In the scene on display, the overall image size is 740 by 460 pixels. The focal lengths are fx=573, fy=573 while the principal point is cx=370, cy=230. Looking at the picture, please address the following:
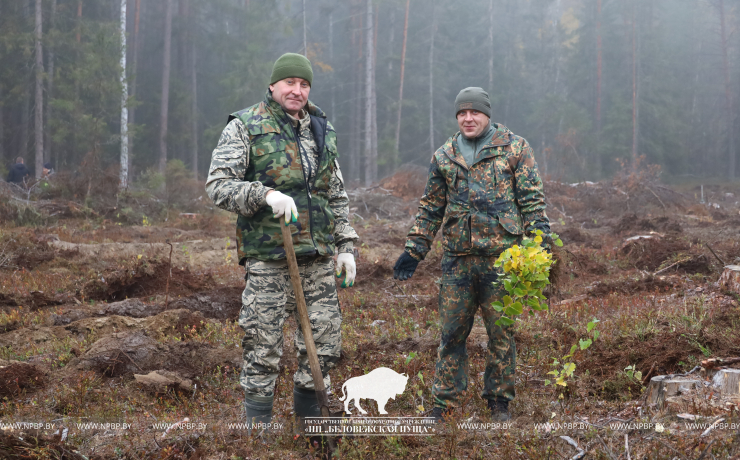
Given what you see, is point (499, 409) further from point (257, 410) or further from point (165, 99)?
point (165, 99)

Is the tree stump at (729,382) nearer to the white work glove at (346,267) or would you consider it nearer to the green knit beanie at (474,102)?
the green knit beanie at (474,102)

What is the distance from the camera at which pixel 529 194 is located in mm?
4164

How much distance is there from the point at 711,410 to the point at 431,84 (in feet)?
118

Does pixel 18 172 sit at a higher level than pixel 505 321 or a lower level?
higher

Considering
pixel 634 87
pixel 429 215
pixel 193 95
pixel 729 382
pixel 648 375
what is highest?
pixel 634 87

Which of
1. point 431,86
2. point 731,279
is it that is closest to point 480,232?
point 731,279

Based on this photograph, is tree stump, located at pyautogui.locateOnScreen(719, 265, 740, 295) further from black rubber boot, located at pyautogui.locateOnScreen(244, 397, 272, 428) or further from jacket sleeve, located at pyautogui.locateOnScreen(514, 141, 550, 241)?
black rubber boot, located at pyautogui.locateOnScreen(244, 397, 272, 428)

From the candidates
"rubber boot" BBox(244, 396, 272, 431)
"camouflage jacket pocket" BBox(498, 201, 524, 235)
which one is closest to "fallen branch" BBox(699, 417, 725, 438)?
"camouflage jacket pocket" BBox(498, 201, 524, 235)

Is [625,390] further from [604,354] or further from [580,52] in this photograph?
[580,52]

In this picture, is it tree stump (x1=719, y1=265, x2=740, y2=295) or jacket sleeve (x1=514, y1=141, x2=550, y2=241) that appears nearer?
jacket sleeve (x1=514, y1=141, x2=550, y2=241)

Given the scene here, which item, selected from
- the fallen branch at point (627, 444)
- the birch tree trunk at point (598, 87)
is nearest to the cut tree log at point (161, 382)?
the fallen branch at point (627, 444)

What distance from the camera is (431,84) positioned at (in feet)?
124

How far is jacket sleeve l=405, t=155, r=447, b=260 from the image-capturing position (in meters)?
4.33

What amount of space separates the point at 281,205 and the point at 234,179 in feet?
1.39
